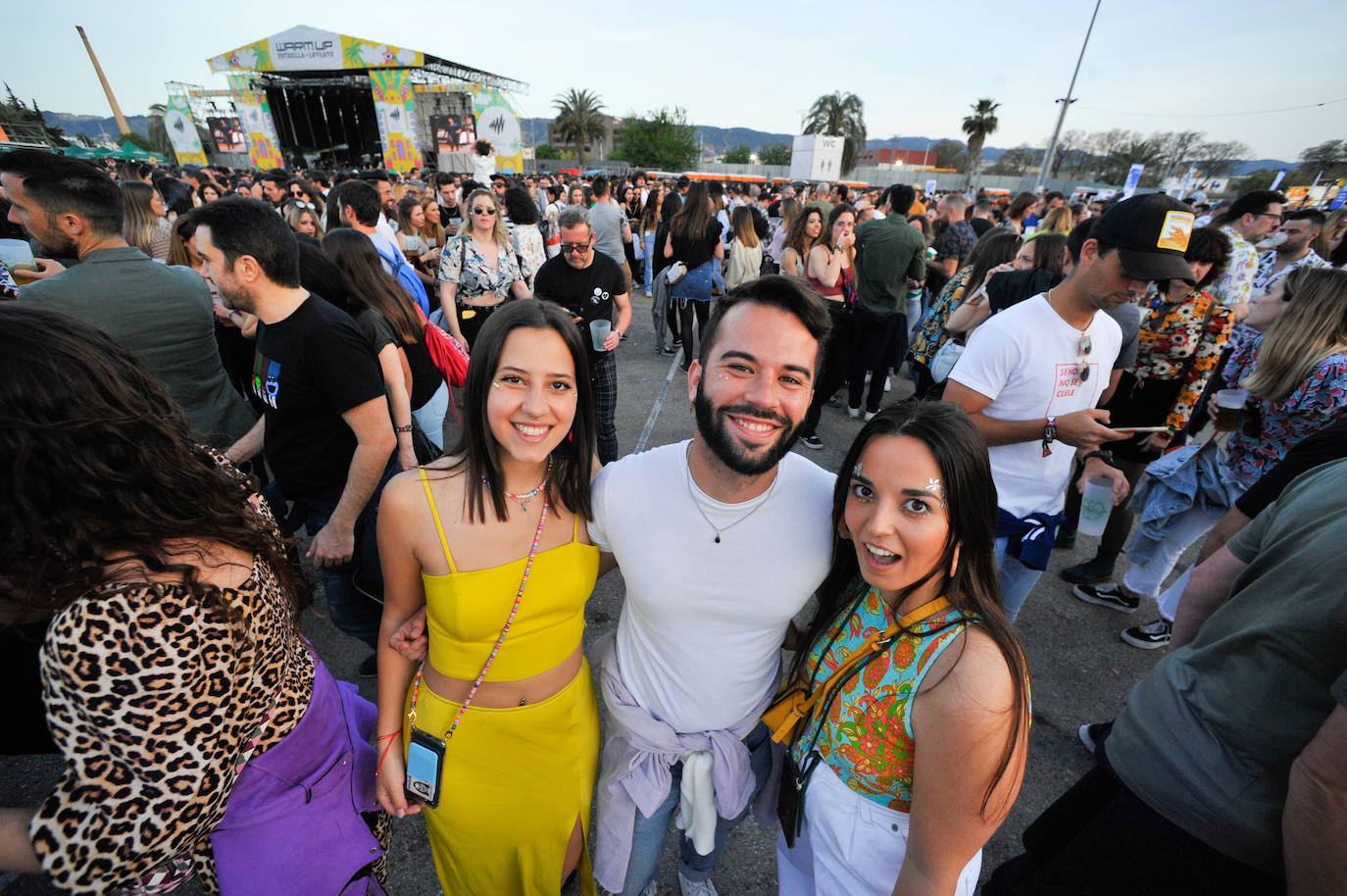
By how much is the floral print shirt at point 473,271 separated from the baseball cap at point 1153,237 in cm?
435

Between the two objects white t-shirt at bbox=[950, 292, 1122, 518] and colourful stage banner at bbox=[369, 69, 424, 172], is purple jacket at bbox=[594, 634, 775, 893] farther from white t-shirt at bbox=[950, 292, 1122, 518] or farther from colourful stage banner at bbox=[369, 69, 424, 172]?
colourful stage banner at bbox=[369, 69, 424, 172]

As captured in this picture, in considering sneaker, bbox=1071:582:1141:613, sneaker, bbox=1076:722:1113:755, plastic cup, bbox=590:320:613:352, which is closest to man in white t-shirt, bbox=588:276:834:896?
sneaker, bbox=1076:722:1113:755

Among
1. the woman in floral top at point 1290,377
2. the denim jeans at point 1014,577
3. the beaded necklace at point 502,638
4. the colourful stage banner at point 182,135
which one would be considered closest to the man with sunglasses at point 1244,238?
the woman in floral top at point 1290,377

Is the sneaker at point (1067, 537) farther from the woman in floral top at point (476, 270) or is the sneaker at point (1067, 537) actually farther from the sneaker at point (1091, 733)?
the woman in floral top at point (476, 270)

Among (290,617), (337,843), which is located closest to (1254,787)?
(337,843)

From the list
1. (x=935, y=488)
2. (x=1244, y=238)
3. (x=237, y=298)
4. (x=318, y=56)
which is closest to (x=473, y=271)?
(x=237, y=298)

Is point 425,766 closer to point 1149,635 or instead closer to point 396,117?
point 1149,635

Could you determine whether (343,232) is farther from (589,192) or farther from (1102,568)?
(589,192)

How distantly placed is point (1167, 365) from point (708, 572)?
12.3ft

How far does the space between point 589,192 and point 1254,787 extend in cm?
1087

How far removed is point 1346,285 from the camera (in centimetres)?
233

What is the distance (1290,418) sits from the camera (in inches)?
98.0

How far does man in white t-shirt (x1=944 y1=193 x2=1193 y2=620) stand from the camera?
208 centimetres

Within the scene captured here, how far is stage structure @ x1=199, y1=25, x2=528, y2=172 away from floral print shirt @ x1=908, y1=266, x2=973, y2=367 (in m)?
29.9
